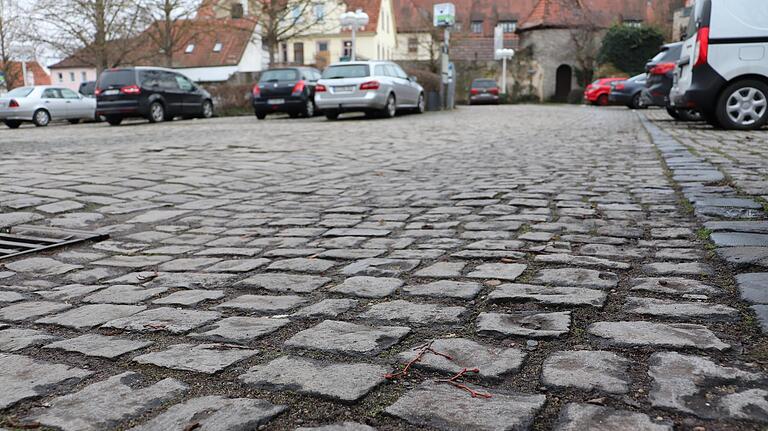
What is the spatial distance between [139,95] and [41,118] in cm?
589

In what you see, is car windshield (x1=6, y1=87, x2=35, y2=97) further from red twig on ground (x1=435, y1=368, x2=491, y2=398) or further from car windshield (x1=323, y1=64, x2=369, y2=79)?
red twig on ground (x1=435, y1=368, x2=491, y2=398)

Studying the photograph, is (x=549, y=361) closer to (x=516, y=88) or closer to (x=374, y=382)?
(x=374, y=382)

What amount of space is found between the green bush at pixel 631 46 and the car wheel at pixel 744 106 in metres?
34.8

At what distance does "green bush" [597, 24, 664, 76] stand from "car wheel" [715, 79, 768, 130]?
34.8m

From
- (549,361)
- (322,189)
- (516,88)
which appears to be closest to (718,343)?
(549,361)

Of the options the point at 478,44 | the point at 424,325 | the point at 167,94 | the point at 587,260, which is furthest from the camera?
the point at 478,44

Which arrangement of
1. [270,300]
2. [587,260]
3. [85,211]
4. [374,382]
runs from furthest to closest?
[85,211] < [587,260] < [270,300] < [374,382]

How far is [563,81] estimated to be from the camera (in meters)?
51.5

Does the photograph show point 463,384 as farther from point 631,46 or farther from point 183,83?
point 631,46

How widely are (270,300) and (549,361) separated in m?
1.31

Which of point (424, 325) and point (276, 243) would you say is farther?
point (276, 243)

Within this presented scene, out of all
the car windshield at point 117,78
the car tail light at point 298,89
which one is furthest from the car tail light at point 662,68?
the car windshield at point 117,78

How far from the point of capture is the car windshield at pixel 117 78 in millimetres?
20016

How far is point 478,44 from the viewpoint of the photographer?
62000 millimetres
